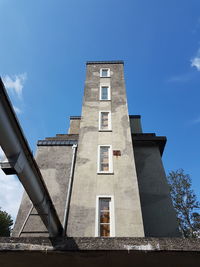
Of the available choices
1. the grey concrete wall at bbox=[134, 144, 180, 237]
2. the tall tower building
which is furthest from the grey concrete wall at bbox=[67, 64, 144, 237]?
the grey concrete wall at bbox=[134, 144, 180, 237]

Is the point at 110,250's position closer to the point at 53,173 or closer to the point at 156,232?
the point at 156,232

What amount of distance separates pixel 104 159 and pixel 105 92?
6.71 m

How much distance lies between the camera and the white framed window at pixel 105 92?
14.5 m

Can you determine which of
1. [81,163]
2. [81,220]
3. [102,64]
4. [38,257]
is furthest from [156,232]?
[102,64]

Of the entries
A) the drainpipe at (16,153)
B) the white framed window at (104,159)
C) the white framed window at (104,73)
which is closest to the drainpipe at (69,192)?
the white framed window at (104,159)

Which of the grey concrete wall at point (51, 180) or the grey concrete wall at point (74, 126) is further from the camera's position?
the grey concrete wall at point (74, 126)

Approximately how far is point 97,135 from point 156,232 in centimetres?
647

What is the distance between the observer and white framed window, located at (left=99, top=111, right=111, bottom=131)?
12.4 metres

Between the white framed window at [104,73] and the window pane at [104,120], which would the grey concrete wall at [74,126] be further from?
the white framed window at [104,73]

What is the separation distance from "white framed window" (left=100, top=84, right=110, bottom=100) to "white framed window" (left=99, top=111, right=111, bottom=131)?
5.80ft

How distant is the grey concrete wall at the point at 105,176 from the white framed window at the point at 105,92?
42 centimetres

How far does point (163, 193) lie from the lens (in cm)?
1033

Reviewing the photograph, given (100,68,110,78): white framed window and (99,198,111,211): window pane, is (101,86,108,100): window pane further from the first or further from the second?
(99,198,111,211): window pane

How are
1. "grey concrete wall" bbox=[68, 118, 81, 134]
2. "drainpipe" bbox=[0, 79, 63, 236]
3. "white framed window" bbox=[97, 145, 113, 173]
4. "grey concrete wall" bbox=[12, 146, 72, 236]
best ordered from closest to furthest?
1. "drainpipe" bbox=[0, 79, 63, 236]
2. "grey concrete wall" bbox=[12, 146, 72, 236]
3. "white framed window" bbox=[97, 145, 113, 173]
4. "grey concrete wall" bbox=[68, 118, 81, 134]
